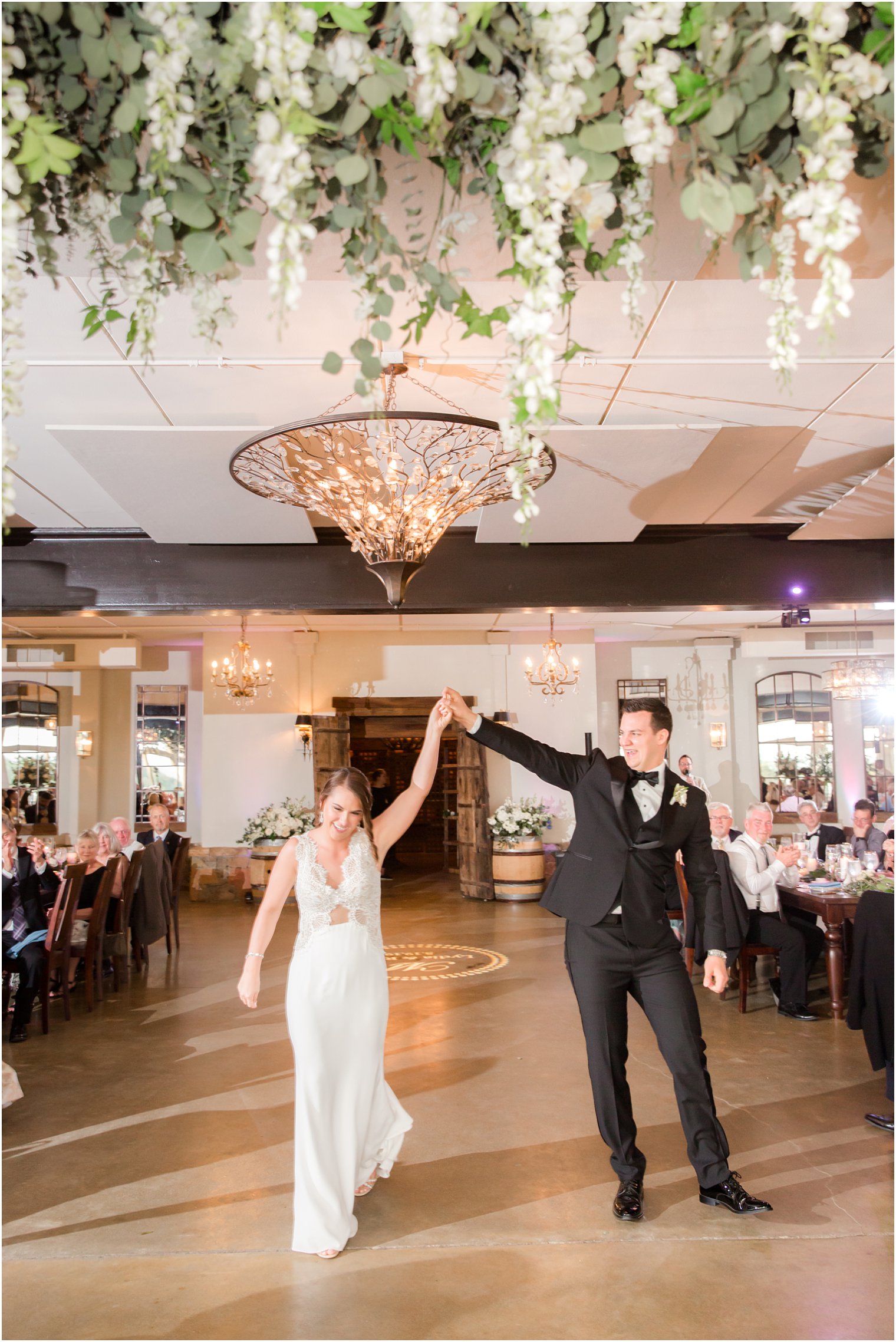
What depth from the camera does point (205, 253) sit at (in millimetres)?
1717

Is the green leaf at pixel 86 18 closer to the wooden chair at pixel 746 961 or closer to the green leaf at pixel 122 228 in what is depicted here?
the green leaf at pixel 122 228

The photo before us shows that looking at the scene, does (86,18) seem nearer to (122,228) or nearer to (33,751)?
(122,228)

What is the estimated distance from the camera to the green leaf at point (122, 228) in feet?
5.88

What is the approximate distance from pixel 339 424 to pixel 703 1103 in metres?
3.03

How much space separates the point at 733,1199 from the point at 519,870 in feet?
Answer: 27.4

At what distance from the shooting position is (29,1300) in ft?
9.63

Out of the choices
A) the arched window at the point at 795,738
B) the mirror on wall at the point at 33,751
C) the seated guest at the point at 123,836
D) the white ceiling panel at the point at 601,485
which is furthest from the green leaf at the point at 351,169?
the mirror on wall at the point at 33,751

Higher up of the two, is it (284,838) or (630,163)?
(630,163)

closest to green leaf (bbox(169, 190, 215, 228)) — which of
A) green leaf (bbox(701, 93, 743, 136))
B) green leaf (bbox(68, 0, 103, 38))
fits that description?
green leaf (bbox(68, 0, 103, 38))

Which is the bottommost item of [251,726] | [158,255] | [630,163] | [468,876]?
[468,876]

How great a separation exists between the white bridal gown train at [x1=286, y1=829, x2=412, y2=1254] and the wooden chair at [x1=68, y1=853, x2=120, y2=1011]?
353 cm

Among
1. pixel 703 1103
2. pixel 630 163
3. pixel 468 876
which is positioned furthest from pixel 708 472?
pixel 468 876

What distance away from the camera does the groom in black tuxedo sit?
11.3 ft

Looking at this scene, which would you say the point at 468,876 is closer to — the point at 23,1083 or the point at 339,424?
the point at 23,1083
